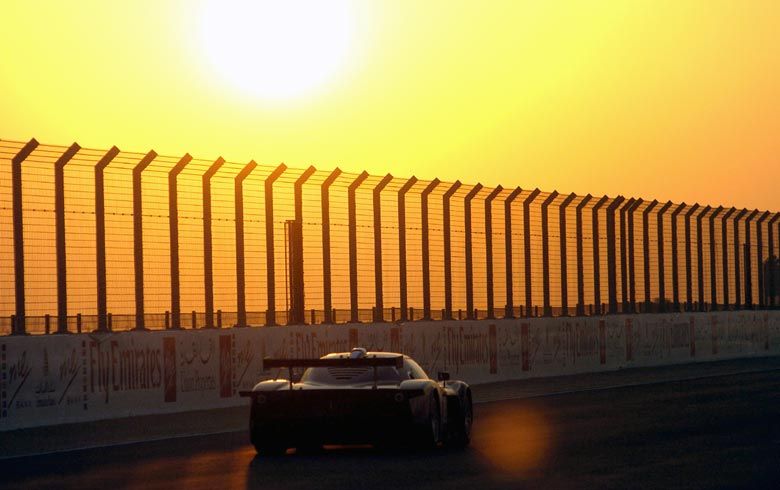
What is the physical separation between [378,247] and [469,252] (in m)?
3.31

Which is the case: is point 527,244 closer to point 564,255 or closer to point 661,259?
point 564,255

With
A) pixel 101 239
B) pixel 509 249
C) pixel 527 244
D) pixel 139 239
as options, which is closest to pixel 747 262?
pixel 527 244

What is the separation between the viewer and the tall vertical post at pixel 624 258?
37.4m

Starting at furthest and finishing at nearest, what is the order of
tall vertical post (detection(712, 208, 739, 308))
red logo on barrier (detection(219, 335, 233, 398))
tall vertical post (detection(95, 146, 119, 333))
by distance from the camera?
1. tall vertical post (detection(712, 208, 739, 308))
2. red logo on barrier (detection(219, 335, 233, 398))
3. tall vertical post (detection(95, 146, 119, 333))

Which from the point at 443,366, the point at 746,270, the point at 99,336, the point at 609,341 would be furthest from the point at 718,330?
the point at 99,336

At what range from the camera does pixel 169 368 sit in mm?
22500

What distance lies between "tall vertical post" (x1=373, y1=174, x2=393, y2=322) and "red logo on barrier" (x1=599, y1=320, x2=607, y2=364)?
834cm

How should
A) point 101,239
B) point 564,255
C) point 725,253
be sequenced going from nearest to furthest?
1. point 101,239
2. point 564,255
3. point 725,253

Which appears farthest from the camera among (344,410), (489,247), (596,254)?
(596,254)

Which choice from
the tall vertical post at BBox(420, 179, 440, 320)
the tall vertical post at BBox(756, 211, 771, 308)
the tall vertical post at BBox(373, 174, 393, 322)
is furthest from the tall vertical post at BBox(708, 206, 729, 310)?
the tall vertical post at BBox(373, 174, 393, 322)

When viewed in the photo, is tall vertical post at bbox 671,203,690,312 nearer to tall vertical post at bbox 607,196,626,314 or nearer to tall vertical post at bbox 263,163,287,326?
tall vertical post at bbox 607,196,626,314

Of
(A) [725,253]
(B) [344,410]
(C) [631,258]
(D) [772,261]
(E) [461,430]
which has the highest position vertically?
(A) [725,253]

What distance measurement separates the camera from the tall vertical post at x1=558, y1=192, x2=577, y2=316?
3459 cm

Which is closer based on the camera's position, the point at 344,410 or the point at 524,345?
the point at 344,410
